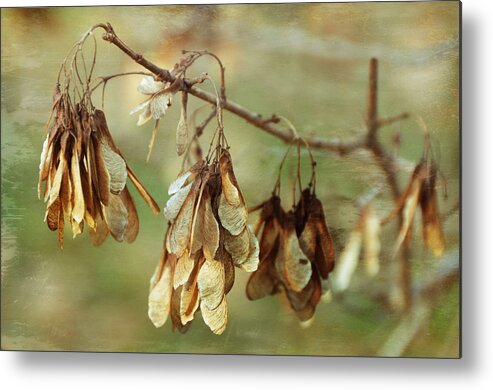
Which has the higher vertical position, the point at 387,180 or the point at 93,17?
the point at 93,17

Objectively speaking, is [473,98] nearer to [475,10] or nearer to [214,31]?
[475,10]

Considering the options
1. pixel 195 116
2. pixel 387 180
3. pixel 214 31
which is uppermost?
pixel 214 31

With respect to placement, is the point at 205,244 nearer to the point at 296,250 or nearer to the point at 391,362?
the point at 296,250

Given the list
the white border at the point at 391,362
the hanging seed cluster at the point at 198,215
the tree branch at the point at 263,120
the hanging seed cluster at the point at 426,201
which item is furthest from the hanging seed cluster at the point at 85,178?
the hanging seed cluster at the point at 426,201

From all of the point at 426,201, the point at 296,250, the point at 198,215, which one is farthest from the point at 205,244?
the point at 426,201

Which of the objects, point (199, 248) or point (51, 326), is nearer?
point (199, 248)

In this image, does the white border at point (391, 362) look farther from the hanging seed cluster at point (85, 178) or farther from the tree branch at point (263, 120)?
the hanging seed cluster at point (85, 178)

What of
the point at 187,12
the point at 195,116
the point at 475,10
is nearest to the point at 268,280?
the point at 195,116
